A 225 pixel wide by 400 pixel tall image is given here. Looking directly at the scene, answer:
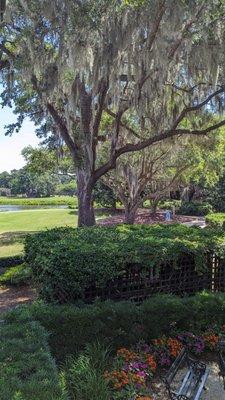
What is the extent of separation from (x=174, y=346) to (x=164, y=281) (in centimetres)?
161

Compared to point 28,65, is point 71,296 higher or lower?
lower

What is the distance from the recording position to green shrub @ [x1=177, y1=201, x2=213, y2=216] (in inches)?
1303

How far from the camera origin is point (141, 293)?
267 inches

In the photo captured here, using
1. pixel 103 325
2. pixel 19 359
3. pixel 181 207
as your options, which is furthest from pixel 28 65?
pixel 181 207

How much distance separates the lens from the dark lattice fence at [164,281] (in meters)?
6.56

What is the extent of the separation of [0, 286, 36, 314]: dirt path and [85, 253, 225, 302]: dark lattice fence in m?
2.43

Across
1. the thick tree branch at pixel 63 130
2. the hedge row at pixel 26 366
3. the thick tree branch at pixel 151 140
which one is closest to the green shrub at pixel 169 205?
the thick tree branch at pixel 151 140

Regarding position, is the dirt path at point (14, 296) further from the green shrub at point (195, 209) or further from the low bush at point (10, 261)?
the green shrub at point (195, 209)

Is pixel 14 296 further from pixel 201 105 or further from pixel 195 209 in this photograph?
pixel 195 209

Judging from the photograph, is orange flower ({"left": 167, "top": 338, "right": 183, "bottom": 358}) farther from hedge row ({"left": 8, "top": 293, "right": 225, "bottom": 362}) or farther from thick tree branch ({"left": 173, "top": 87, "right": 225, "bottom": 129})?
thick tree branch ({"left": 173, "top": 87, "right": 225, "bottom": 129})

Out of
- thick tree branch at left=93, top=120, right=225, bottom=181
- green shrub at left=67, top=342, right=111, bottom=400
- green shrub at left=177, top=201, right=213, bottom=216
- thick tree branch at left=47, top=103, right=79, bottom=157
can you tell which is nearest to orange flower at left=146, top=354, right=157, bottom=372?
green shrub at left=67, top=342, right=111, bottom=400

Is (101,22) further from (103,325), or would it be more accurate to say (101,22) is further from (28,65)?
(103,325)

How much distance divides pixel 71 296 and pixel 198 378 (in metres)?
2.52

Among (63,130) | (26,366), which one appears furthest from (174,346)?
(63,130)
